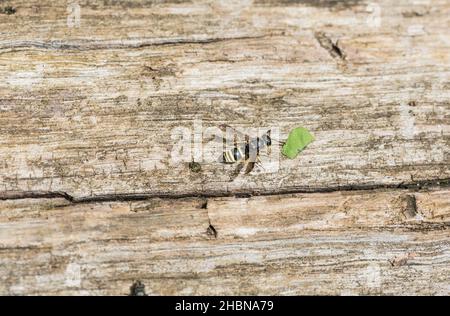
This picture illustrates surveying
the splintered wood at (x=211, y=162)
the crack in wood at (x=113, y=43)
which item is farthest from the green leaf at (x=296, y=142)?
the crack in wood at (x=113, y=43)

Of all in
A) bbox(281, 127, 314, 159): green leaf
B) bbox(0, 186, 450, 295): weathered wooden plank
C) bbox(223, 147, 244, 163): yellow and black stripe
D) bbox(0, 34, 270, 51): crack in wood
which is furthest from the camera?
bbox(0, 34, 270, 51): crack in wood

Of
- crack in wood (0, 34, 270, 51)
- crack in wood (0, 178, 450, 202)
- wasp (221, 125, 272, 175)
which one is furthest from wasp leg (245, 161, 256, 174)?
crack in wood (0, 34, 270, 51)

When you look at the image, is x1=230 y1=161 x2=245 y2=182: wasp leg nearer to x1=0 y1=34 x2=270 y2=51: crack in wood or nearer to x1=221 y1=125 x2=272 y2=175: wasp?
x1=221 y1=125 x2=272 y2=175: wasp

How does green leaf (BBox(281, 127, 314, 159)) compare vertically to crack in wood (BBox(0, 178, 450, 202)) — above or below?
above

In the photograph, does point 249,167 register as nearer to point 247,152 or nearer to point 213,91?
point 247,152

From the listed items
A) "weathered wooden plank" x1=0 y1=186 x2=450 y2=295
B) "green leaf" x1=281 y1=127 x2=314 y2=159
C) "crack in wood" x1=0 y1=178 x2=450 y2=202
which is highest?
"green leaf" x1=281 y1=127 x2=314 y2=159

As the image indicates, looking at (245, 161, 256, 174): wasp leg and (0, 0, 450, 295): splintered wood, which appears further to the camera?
(245, 161, 256, 174): wasp leg
